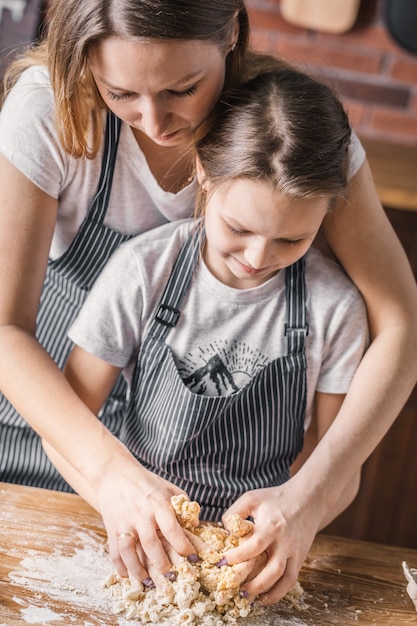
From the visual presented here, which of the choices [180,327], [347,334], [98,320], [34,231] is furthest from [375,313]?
[34,231]

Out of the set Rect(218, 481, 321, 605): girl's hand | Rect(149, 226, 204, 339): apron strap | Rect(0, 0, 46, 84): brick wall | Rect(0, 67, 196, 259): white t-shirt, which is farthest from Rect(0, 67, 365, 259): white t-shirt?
Rect(0, 0, 46, 84): brick wall

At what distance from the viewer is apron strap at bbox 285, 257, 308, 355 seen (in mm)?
1297

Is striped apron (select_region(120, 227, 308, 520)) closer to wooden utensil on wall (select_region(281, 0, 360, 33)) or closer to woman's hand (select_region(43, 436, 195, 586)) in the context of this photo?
woman's hand (select_region(43, 436, 195, 586))

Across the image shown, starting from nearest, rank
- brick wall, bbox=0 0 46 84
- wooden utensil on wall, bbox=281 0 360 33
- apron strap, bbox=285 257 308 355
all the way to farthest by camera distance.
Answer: apron strap, bbox=285 257 308 355 → brick wall, bbox=0 0 46 84 → wooden utensil on wall, bbox=281 0 360 33

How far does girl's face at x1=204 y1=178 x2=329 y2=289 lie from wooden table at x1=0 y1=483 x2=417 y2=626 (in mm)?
448

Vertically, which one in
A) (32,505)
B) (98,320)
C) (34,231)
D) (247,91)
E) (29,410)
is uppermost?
(247,91)

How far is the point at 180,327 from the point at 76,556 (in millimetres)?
389

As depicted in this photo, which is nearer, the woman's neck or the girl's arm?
the girl's arm

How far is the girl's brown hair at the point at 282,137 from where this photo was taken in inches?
44.8

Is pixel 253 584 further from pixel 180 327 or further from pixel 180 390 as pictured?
pixel 180 327

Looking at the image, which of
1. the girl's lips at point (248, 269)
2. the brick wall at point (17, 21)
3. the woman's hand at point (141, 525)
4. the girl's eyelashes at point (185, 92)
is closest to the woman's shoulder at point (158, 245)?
the girl's lips at point (248, 269)

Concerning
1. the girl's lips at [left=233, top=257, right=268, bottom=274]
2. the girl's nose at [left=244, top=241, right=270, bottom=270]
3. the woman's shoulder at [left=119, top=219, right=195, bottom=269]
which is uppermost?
the girl's nose at [left=244, top=241, right=270, bottom=270]

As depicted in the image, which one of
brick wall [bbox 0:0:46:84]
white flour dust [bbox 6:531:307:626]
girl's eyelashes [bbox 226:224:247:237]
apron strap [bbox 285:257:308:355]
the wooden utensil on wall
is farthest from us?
the wooden utensil on wall

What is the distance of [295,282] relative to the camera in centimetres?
132
